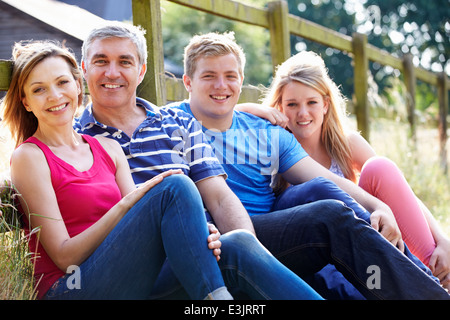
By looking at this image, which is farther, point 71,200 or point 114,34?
point 114,34

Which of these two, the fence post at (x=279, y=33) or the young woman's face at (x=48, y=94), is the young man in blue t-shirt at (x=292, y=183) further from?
the fence post at (x=279, y=33)

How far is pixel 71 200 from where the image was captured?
2027 millimetres

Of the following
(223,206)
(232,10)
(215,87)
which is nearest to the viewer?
(223,206)

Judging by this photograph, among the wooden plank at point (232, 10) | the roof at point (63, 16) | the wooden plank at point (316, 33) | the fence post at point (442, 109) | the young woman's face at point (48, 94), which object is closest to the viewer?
the young woman's face at point (48, 94)

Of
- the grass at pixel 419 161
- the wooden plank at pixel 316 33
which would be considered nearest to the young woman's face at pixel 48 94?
the wooden plank at pixel 316 33

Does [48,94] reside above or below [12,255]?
above

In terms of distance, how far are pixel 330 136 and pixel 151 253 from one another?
157 cm

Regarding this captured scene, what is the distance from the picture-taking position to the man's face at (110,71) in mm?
2443

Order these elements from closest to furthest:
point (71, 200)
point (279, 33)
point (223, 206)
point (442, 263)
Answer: point (71, 200) < point (223, 206) < point (442, 263) < point (279, 33)

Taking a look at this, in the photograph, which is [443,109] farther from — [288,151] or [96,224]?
[96,224]

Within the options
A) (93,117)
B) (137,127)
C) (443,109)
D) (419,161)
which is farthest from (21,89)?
(443,109)

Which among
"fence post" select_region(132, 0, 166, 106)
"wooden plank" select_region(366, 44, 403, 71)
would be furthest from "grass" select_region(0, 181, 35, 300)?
"wooden plank" select_region(366, 44, 403, 71)

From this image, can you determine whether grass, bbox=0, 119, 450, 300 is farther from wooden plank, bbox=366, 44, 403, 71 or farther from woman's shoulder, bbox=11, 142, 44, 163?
woman's shoulder, bbox=11, 142, 44, 163
